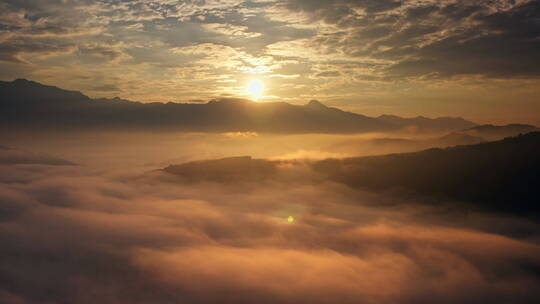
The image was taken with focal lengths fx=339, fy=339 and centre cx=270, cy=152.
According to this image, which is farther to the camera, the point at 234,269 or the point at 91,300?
the point at 91,300

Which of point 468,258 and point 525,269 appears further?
point 468,258

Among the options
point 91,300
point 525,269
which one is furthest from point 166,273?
point 525,269

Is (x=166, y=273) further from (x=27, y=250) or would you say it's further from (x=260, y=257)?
(x=27, y=250)

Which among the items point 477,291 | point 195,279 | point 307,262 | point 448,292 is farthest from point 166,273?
point 477,291

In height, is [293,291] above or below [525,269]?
below

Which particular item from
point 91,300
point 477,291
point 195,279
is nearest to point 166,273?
point 195,279

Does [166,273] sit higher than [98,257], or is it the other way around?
[98,257]

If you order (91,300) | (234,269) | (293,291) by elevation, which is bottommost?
(91,300)

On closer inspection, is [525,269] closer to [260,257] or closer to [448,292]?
[448,292]
